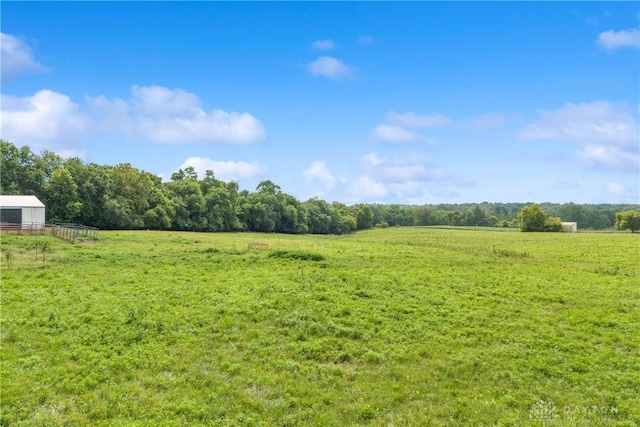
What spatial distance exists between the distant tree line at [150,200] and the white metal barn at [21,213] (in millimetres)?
12990

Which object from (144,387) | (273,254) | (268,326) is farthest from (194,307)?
(273,254)

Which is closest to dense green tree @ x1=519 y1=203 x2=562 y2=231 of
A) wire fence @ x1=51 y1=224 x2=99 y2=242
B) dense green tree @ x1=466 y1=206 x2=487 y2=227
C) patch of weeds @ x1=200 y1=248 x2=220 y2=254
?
dense green tree @ x1=466 y1=206 x2=487 y2=227

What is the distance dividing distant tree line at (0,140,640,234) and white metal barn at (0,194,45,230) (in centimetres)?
1299

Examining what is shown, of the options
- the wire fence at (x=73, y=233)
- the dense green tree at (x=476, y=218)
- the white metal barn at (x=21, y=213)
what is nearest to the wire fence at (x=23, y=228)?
the white metal barn at (x=21, y=213)

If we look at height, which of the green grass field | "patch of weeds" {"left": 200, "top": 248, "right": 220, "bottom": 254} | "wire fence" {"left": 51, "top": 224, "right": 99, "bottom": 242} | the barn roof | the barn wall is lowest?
the green grass field

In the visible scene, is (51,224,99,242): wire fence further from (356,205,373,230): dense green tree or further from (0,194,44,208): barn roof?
(356,205,373,230): dense green tree

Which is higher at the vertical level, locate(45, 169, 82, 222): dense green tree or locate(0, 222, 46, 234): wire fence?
locate(45, 169, 82, 222): dense green tree

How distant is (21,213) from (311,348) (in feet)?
129

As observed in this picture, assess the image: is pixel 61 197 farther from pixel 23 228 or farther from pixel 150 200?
pixel 23 228

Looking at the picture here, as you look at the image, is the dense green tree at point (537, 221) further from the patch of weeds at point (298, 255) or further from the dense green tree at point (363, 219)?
the patch of weeds at point (298, 255)

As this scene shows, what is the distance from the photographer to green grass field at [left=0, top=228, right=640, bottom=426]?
898cm

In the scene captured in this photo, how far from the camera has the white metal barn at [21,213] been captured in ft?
122

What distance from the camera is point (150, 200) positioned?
65.6 metres

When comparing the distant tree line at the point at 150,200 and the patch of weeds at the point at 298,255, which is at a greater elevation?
the distant tree line at the point at 150,200
